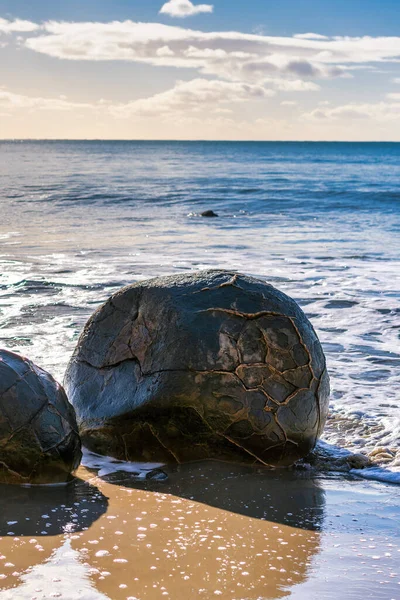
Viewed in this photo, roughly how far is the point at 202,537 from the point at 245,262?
9.22 meters

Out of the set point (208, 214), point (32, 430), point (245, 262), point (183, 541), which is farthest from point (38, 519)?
point (208, 214)

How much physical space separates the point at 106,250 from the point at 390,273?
203 inches

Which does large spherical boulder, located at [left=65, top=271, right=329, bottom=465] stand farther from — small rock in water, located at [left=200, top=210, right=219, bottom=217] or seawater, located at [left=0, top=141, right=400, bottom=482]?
small rock in water, located at [left=200, top=210, right=219, bottom=217]

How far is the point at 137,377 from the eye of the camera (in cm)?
440

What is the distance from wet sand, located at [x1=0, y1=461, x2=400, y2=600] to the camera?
2.88 meters

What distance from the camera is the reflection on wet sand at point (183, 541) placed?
2867mm

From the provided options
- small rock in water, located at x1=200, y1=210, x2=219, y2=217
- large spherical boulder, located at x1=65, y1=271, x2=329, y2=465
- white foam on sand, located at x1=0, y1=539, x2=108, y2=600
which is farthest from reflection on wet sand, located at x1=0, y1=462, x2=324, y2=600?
small rock in water, located at x1=200, y1=210, x2=219, y2=217

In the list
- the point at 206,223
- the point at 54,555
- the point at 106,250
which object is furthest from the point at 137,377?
the point at 206,223

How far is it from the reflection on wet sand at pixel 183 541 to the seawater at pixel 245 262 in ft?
2.99

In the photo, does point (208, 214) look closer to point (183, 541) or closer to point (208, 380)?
point (208, 380)

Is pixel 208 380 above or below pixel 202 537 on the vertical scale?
above

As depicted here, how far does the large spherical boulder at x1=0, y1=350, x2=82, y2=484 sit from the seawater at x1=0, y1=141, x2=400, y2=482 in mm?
1725

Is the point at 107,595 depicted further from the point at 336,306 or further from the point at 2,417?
the point at 336,306

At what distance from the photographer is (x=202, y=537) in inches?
131
